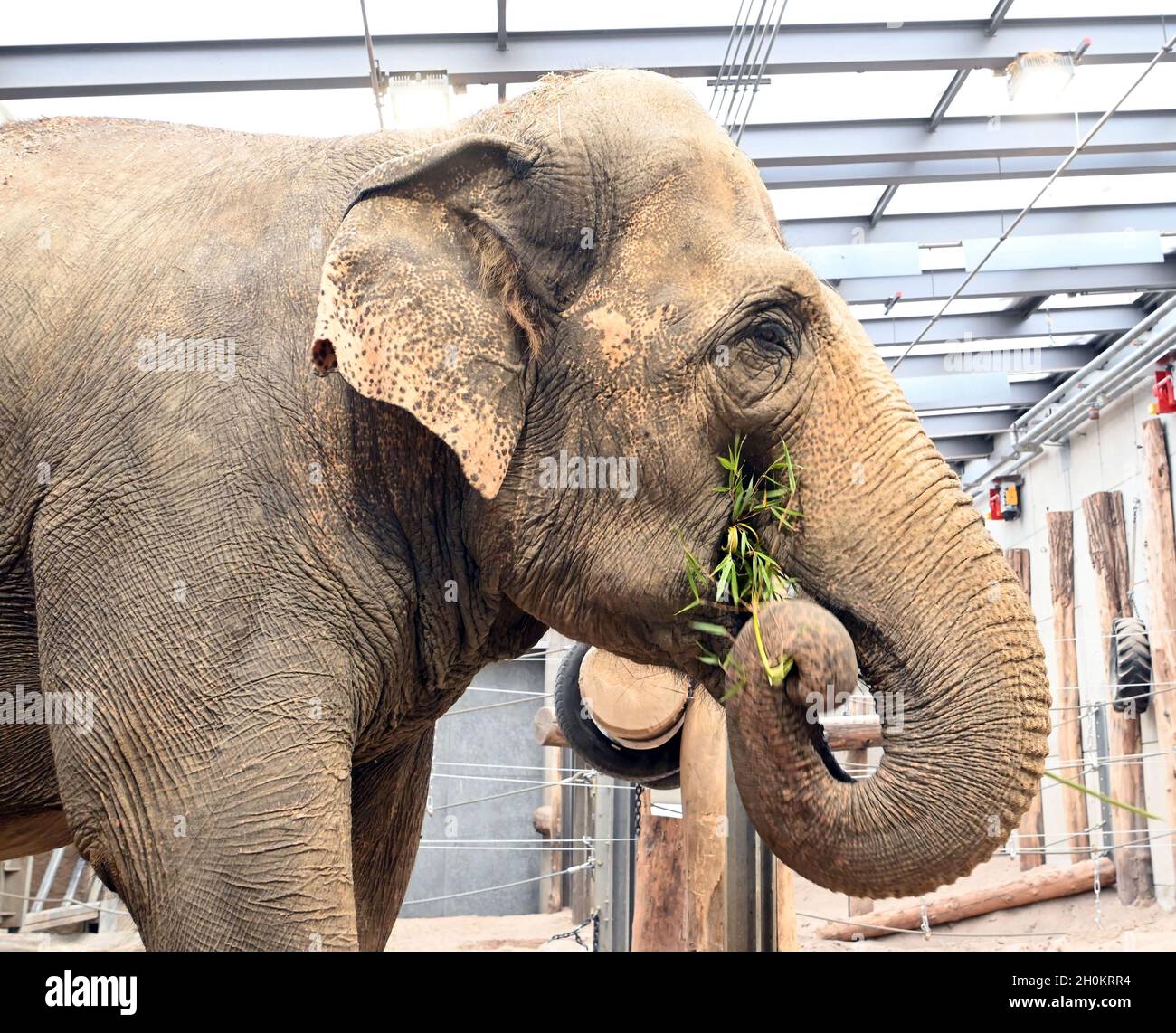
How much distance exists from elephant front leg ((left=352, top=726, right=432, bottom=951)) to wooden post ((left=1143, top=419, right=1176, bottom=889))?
8997 millimetres

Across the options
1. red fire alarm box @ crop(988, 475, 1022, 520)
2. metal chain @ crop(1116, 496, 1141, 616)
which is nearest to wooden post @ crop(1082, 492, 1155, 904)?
metal chain @ crop(1116, 496, 1141, 616)

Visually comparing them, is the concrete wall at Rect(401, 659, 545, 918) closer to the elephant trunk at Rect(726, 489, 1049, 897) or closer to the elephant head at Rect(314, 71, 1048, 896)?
the elephant head at Rect(314, 71, 1048, 896)

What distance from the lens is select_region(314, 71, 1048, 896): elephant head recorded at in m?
2.01

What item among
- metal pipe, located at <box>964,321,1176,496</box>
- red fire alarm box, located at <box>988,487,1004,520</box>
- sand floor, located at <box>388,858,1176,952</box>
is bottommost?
sand floor, located at <box>388,858,1176,952</box>

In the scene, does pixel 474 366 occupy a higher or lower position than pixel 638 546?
higher

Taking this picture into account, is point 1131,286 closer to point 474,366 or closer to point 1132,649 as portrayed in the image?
point 1132,649

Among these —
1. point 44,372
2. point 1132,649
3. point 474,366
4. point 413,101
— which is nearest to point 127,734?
point 44,372

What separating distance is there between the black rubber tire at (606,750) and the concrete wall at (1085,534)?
7971 mm

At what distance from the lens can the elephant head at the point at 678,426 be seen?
201 cm

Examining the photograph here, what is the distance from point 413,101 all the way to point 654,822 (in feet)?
14.8

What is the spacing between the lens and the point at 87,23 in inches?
297

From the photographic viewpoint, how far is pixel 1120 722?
11.4 m

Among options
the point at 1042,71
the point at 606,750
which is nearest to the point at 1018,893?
the point at 1042,71

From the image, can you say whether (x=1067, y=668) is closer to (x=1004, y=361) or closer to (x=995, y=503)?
(x=1004, y=361)
